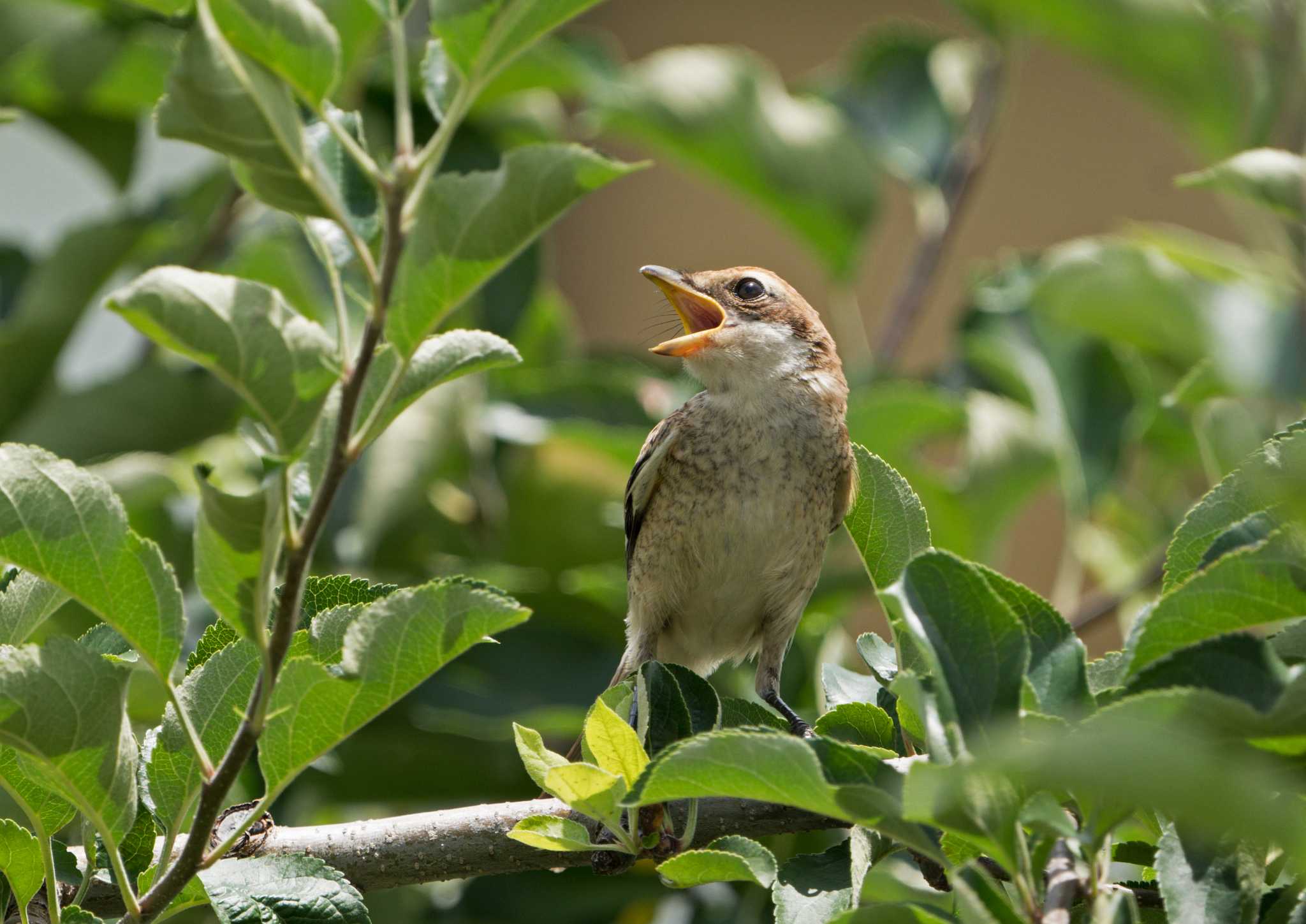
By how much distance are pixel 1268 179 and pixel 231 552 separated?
67.5 inches

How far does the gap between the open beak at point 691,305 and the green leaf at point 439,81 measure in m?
1.94

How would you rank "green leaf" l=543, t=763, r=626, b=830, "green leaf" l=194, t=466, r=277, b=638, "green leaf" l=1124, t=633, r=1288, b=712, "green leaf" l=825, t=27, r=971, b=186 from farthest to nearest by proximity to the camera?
"green leaf" l=825, t=27, r=971, b=186 < "green leaf" l=543, t=763, r=626, b=830 < "green leaf" l=1124, t=633, r=1288, b=712 < "green leaf" l=194, t=466, r=277, b=638

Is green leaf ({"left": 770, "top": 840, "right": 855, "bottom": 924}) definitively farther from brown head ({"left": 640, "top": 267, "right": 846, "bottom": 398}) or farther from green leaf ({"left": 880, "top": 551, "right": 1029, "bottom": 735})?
brown head ({"left": 640, "top": 267, "right": 846, "bottom": 398})

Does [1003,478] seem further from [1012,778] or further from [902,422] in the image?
[1012,778]

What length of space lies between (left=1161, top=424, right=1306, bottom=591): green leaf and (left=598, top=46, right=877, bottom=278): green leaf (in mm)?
2570

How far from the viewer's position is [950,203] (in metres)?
4.37

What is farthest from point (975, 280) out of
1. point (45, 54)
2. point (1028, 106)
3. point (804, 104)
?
point (1028, 106)

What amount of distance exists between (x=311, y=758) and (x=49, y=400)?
243 cm

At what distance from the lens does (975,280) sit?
4.14 m

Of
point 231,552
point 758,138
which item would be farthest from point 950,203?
point 231,552

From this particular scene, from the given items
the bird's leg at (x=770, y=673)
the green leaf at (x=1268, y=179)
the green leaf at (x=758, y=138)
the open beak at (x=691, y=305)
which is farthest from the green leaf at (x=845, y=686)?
the green leaf at (x=758, y=138)

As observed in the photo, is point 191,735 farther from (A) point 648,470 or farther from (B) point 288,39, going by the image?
(A) point 648,470

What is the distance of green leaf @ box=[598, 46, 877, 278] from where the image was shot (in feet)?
13.0

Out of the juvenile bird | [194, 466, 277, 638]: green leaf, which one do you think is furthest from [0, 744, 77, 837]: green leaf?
the juvenile bird
